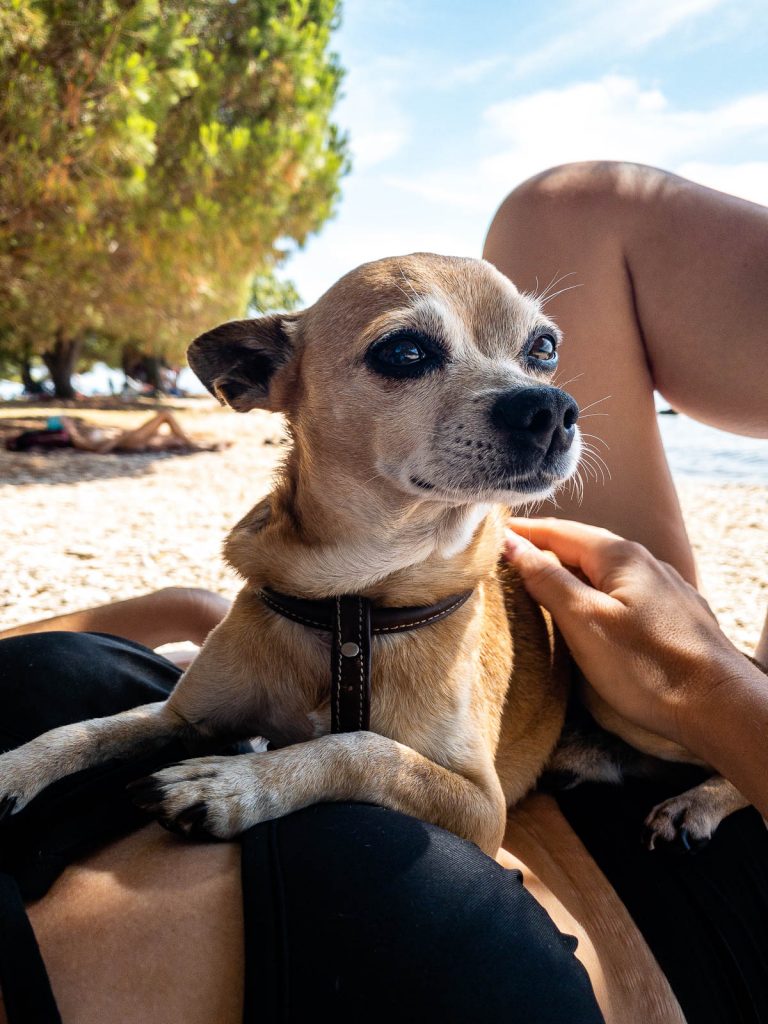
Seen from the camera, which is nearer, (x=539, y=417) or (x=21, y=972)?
(x=21, y=972)

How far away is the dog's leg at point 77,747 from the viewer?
1232mm

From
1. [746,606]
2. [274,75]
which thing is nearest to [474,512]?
[746,606]

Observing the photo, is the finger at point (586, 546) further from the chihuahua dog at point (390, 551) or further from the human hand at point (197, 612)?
the human hand at point (197, 612)

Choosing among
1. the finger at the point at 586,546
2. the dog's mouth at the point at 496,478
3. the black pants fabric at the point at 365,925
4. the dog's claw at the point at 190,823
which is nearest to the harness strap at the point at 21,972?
the black pants fabric at the point at 365,925

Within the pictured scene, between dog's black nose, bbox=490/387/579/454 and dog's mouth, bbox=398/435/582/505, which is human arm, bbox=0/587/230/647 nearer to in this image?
dog's mouth, bbox=398/435/582/505

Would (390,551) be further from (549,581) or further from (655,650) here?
(655,650)

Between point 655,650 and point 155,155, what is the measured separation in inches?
415

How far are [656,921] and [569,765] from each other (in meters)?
0.55

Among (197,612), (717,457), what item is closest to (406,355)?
(197,612)

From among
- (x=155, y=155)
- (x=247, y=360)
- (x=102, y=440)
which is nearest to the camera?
(x=247, y=360)

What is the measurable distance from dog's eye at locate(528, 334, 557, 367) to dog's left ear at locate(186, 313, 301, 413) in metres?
0.59

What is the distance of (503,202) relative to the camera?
85.6 inches

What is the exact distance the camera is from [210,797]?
1.11 meters

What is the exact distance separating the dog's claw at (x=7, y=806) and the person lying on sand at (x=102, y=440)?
9.46 m
